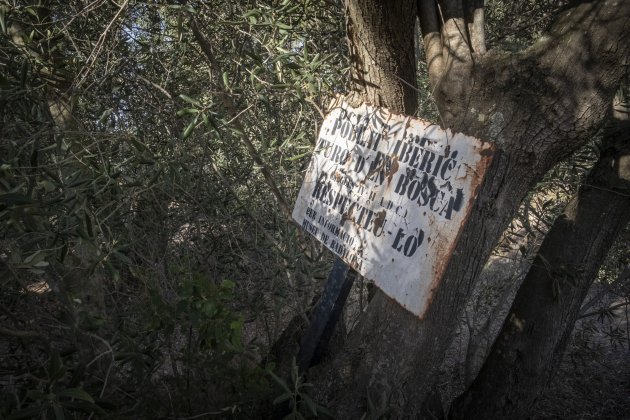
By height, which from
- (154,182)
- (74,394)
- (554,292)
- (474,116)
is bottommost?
(74,394)

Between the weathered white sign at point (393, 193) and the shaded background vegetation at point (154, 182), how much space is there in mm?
324

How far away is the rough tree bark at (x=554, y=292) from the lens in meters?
2.95

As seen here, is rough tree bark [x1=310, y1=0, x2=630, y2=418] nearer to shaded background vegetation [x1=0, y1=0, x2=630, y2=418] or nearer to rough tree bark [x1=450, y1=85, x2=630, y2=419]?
shaded background vegetation [x1=0, y1=0, x2=630, y2=418]

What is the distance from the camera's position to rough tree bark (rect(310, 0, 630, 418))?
1.83 meters

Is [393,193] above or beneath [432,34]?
beneath

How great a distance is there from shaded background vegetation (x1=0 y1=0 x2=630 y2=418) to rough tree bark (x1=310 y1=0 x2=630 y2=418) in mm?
331

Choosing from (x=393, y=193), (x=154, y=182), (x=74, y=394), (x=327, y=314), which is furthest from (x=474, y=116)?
(x=74, y=394)

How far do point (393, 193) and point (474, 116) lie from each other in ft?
1.86

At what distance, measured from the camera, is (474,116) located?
78.8 inches

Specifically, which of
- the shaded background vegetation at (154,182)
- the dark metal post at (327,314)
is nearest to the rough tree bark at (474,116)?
the dark metal post at (327,314)

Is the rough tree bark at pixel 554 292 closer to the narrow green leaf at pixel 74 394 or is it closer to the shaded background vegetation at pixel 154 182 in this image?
the shaded background vegetation at pixel 154 182

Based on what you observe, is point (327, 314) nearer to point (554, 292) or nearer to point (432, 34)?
point (432, 34)

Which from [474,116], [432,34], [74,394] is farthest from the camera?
[432,34]

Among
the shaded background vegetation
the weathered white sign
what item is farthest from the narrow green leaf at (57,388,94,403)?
the weathered white sign
